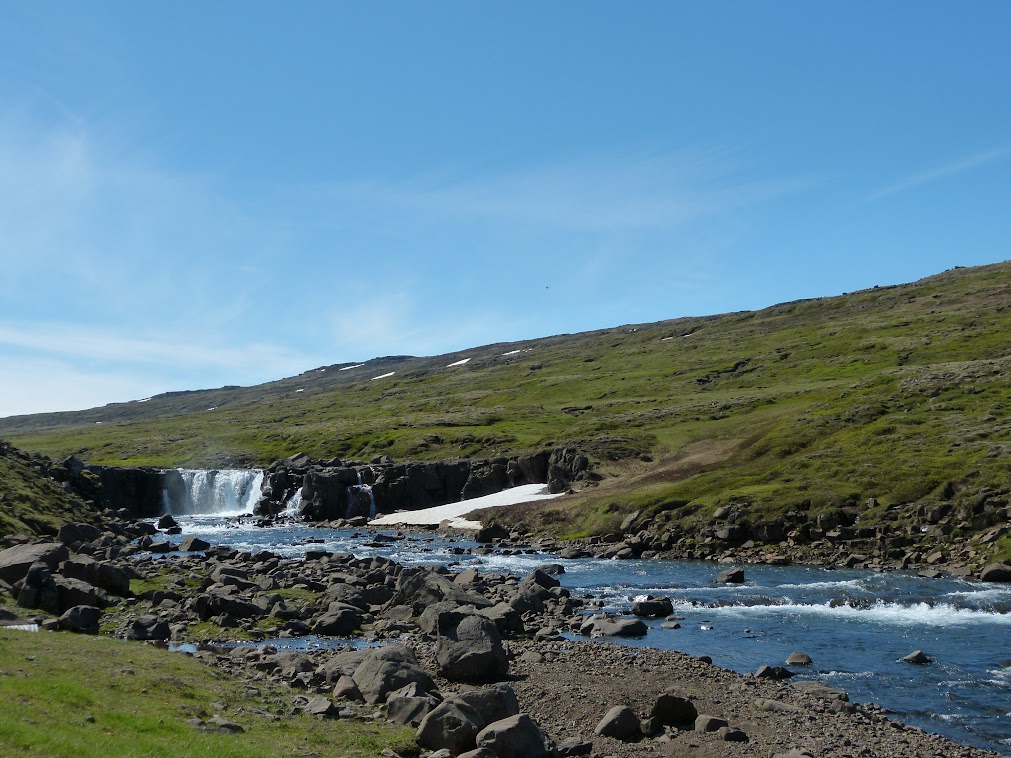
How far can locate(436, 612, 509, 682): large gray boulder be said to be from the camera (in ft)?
101

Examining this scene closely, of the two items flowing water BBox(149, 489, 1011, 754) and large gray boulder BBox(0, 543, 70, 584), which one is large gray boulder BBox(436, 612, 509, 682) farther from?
large gray boulder BBox(0, 543, 70, 584)

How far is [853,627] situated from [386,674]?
2528 centimetres

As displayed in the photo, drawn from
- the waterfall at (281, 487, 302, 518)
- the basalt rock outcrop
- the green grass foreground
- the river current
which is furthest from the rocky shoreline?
the waterfall at (281, 487, 302, 518)

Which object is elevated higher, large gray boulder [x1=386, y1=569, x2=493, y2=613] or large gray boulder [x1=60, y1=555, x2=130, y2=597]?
large gray boulder [x1=60, y1=555, x2=130, y2=597]

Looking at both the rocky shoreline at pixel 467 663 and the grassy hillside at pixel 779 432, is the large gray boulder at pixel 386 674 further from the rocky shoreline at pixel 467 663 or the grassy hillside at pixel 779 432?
the grassy hillside at pixel 779 432

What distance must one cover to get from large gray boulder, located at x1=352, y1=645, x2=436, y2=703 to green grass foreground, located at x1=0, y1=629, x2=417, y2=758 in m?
2.34

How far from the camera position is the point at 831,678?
105 ft

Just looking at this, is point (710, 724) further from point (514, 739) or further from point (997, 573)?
point (997, 573)

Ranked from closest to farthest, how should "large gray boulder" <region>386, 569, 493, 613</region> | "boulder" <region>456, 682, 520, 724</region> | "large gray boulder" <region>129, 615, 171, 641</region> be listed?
1. "boulder" <region>456, 682, 520, 724</region>
2. "large gray boulder" <region>129, 615, 171, 641</region>
3. "large gray boulder" <region>386, 569, 493, 613</region>

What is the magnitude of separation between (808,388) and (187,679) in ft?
448

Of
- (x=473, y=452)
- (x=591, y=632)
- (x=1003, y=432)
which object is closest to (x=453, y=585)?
(x=591, y=632)

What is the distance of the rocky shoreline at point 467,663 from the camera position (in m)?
24.0

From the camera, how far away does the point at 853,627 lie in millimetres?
41062

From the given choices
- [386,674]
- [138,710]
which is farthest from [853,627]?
[138,710]
